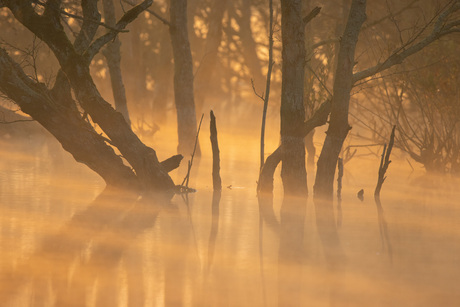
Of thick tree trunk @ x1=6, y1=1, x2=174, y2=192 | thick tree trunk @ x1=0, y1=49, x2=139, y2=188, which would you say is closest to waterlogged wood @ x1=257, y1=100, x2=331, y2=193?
thick tree trunk @ x1=6, y1=1, x2=174, y2=192

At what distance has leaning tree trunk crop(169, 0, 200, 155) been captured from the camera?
868 inches

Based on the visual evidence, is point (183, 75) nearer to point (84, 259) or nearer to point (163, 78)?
point (163, 78)

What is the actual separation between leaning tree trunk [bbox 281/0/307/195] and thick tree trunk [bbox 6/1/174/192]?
2236 mm

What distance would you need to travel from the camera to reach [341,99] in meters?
13.3

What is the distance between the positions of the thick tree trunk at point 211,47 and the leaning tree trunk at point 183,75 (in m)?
2.86

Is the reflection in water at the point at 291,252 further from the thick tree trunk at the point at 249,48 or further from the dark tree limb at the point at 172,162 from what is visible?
the thick tree trunk at the point at 249,48

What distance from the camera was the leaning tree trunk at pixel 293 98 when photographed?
13.1 m

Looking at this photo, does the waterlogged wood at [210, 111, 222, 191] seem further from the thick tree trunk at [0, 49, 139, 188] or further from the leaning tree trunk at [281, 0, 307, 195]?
the thick tree trunk at [0, 49, 139, 188]

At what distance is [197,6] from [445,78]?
1671 centimetres

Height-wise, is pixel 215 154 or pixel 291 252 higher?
pixel 215 154

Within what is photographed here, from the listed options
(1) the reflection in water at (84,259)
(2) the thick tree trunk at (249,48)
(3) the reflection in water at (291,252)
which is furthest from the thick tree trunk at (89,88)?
(2) the thick tree trunk at (249,48)

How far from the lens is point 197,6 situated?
3416 centimetres

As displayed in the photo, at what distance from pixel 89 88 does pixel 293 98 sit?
338cm

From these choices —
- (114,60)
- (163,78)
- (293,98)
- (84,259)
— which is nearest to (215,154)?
(293,98)
